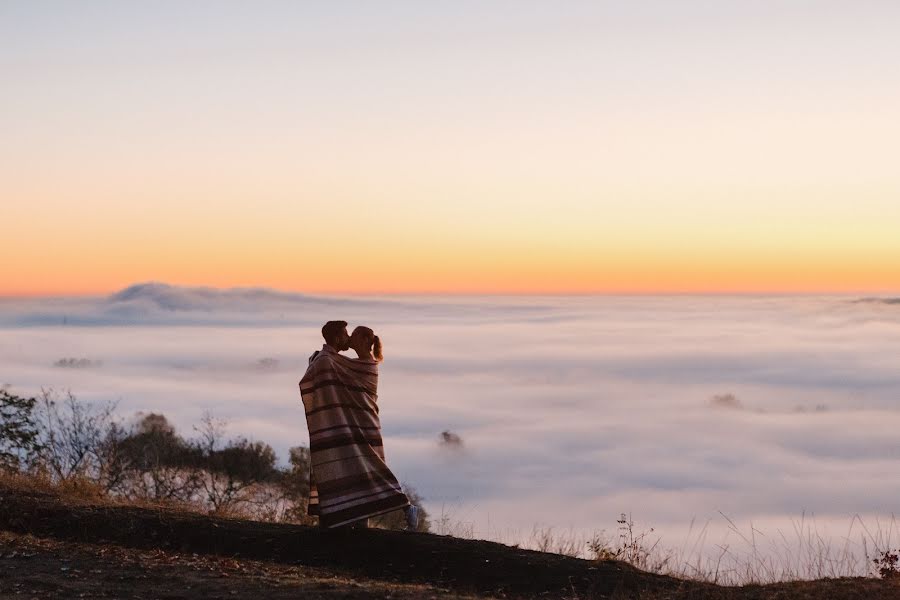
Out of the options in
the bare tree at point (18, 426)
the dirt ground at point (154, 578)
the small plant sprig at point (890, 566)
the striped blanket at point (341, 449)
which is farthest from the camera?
the bare tree at point (18, 426)

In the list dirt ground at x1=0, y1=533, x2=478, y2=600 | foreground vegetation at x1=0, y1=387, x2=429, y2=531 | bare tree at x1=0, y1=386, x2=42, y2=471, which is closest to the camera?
dirt ground at x1=0, y1=533, x2=478, y2=600

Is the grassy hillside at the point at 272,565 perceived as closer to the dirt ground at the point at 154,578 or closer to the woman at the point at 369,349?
the dirt ground at the point at 154,578

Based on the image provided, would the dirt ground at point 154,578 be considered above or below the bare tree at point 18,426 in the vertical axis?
below

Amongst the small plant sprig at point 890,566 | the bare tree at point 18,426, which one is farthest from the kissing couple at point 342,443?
the bare tree at point 18,426

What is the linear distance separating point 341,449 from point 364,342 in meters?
1.17

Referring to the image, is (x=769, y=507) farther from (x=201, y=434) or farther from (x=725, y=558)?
(x=725, y=558)

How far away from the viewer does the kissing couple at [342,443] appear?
10266 millimetres

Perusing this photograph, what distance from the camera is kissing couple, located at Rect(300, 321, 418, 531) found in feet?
33.7

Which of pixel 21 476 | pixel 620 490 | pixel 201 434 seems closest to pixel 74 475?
pixel 21 476

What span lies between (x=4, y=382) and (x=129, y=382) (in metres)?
110

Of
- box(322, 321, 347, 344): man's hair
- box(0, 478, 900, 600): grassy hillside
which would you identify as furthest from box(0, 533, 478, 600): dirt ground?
box(322, 321, 347, 344): man's hair

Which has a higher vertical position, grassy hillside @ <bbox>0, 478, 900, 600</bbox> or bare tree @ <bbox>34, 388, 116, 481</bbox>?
bare tree @ <bbox>34, 388, 116, 481</bbox>

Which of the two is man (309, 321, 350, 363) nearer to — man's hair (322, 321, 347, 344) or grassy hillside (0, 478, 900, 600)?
man's hair (322, 321, 347, 344)

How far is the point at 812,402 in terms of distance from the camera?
638ft
